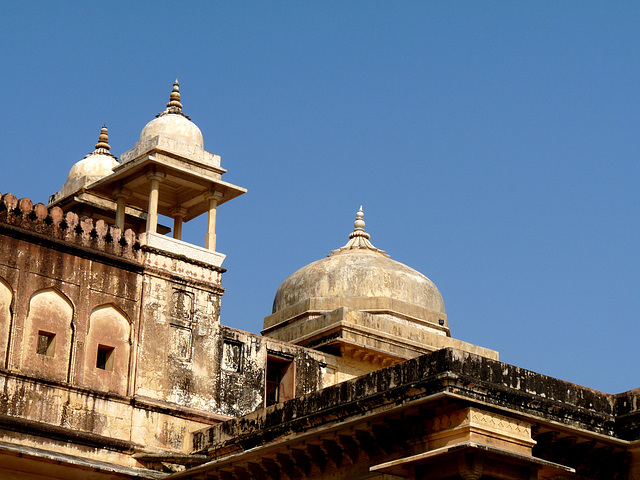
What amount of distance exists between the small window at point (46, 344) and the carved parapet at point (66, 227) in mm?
1442

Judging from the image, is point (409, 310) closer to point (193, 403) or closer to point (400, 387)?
point (193, 403)

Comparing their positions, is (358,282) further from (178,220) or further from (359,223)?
(178,220)

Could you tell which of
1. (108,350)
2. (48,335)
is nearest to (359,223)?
(108,350)

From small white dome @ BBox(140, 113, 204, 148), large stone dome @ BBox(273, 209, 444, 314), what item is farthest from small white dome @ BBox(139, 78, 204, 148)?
large stone dome @ BBox(273, 209, 444, 314)

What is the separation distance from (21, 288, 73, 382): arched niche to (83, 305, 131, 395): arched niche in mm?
368

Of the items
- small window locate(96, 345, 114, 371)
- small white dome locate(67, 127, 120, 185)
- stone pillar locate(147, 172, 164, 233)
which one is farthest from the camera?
small white dome locate(67, 127, 120, 185)

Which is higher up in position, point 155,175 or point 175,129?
point 175,129

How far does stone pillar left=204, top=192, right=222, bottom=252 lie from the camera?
1856 cm

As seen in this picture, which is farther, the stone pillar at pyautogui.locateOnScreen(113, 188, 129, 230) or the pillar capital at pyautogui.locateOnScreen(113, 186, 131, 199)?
the pillar capital at pyautogui.locateOnScreen(113, 186, 131, 199)

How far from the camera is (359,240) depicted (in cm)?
2442

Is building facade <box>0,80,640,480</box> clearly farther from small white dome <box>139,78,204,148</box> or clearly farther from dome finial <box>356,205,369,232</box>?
dome finial <box>356,205,369,232</box>

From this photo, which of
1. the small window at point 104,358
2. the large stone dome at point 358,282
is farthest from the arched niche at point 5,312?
the large stone dome at point 358,282

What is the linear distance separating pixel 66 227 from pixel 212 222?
2865 millimetres

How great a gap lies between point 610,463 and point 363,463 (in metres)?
3.22
